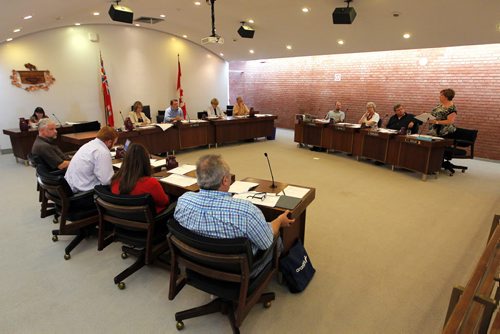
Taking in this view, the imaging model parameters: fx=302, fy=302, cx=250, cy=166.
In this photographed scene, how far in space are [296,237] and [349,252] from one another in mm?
759

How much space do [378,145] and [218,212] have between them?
18.0 feet

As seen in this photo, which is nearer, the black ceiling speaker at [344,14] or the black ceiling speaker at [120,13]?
the black ceiling speaker at [344,14]

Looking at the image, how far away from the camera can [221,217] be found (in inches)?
68.3

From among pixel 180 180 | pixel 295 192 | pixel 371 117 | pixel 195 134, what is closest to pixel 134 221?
pixel 180 180

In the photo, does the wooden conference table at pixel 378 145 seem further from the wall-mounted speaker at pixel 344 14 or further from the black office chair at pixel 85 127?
the black office chair at pixel 85 127

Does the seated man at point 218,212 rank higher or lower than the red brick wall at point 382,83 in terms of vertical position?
lower

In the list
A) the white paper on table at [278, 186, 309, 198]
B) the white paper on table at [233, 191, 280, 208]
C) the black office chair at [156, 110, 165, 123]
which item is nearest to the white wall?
the black office chair at [156, 110, 165, 123]

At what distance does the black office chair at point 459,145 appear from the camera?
5758 mm

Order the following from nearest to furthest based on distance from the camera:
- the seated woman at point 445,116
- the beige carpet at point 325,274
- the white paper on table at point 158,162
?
the beige carpet at point 325,274 < the white paper on table at point 158,162 < the seated woman at point 445,116

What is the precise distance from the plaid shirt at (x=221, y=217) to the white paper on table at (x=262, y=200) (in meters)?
0.57

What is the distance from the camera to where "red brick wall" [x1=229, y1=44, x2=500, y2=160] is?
272 inches

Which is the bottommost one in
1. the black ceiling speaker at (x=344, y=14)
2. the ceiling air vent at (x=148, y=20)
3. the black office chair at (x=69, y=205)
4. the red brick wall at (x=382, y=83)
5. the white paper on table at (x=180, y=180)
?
the black office chair at (x=69, y=205)

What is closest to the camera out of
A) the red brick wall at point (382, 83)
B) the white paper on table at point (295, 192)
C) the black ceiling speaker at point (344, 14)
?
the white paper on table at point (295, 192)

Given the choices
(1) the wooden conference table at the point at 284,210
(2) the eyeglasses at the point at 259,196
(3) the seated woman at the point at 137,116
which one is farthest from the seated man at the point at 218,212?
(3) the seated woman at the point at 137,116
